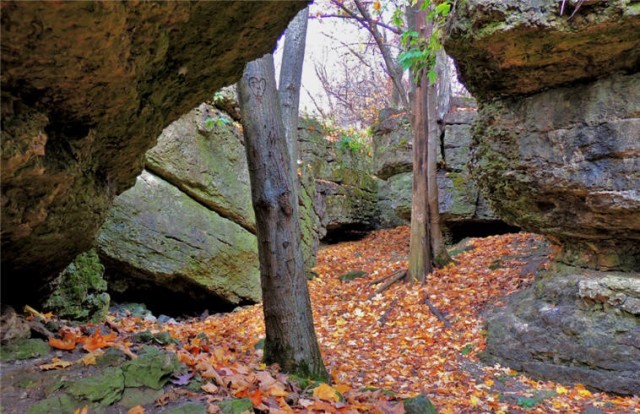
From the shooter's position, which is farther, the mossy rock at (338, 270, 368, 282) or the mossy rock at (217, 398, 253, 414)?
the mossy rock at (338, 270, 368, 282)

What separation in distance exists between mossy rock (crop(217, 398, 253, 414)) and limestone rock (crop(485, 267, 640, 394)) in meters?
4.39

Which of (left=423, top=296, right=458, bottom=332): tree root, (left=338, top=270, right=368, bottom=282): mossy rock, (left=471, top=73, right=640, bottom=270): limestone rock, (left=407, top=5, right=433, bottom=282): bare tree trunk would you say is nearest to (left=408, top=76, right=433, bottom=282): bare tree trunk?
(left=407, top=5, right=433, bottom=282): bare tree trunk

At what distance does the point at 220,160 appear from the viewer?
27.8 ft

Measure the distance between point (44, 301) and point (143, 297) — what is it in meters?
3.80

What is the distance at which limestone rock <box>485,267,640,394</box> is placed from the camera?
17.2ft

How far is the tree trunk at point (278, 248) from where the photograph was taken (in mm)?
4457

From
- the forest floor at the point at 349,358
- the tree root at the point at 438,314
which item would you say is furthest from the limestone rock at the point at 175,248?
the tree root at the point at 438,314

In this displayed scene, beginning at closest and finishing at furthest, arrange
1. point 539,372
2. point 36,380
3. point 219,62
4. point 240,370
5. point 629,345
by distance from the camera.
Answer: point 36,380
point 219,62
point 240,370
point 629,345
point 539,372

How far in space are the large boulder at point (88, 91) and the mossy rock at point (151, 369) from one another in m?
1.02

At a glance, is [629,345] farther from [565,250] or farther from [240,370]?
[240,370]

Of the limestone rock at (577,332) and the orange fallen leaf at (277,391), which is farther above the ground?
the orange fallen leaf at (277,391)

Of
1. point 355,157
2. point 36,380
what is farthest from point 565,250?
point 355,157

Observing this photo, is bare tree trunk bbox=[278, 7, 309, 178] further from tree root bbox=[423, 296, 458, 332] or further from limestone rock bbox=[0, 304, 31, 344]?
limestone rock bbox=[0, 304, 31, 344]

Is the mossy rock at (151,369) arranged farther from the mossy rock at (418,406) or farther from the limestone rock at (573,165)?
the limestone rock at (573,165)
